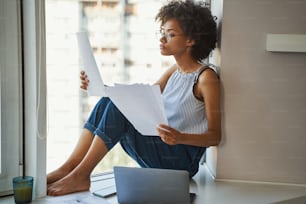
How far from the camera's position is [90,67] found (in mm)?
1019

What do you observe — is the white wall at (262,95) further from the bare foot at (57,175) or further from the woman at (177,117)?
the bare foot at (57,175)

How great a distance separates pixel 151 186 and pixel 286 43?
0.57 m

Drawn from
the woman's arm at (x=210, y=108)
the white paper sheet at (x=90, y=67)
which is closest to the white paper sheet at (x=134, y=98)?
the white paper sheet at (x=90, y=67)

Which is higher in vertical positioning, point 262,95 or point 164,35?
point 164,35

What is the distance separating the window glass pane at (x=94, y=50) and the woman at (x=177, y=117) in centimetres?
6

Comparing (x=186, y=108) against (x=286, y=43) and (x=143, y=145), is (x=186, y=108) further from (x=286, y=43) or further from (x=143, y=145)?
(x=286, y=43)

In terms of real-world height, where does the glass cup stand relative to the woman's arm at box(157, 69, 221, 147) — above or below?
below

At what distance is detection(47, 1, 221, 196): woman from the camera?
106 cm

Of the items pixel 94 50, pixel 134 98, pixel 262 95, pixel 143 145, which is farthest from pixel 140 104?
pixel 262 95

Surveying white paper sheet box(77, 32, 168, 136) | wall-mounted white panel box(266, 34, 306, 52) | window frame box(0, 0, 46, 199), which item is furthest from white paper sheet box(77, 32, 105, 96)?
wall-mounted white panel box(266, 34, 306, 52)

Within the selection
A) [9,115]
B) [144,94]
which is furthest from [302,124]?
[9,115]

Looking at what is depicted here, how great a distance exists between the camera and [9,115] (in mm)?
974

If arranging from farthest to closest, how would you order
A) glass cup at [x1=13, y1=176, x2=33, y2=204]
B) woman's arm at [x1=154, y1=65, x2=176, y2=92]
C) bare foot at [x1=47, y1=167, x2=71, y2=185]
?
woman's arm at [x1=154, y1=65, x2=176, y2=92] → bare foot at [x1=47, y1=167, x2=71, y2=185] → glass cup at [x1=13, y1=176, x2=33, y2=204]

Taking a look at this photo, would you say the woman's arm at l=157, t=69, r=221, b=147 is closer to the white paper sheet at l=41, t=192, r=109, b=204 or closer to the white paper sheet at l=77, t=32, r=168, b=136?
the white paper sheet at l=77, t=32, r=168, b=136
